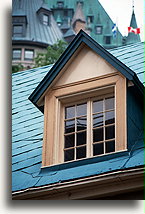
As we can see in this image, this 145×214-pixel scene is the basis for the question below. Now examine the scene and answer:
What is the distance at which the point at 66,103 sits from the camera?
445 centimetres

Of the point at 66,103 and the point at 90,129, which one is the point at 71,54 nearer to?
the point at 66,103

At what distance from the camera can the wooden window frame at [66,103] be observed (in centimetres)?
408

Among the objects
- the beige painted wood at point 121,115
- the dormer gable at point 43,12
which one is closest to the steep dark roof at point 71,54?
the beige painted wood at point 121,115

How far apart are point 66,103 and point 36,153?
0.46m

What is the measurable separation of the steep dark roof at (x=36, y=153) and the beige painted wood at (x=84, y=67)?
551 mm

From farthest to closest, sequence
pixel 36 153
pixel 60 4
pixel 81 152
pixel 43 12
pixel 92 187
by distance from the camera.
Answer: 1. pixel 60 4
2. pixel 43 12
3. pixel 36 153
4. pixel 81 152
5. pixel 92 187

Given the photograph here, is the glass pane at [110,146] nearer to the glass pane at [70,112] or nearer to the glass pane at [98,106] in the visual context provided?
the glass pane at [98,106]

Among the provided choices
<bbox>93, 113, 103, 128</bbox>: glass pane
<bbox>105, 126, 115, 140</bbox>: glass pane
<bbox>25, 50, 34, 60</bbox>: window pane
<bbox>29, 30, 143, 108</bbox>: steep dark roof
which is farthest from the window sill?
<bbox>25, 50, 34, 60</bbox>: window pane

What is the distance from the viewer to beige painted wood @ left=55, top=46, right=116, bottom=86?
4.35m

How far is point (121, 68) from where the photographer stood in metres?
4.16

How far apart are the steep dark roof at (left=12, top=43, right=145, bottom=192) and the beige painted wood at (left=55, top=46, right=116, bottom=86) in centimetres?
55

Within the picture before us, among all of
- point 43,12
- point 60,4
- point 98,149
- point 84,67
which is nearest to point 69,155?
point 98,149

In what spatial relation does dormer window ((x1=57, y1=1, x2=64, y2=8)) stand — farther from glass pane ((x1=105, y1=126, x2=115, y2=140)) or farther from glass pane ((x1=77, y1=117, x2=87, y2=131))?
glass pane ((x1=105, y1=126, x2=115, y2=140))

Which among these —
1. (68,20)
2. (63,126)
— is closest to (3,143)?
(63,126)
